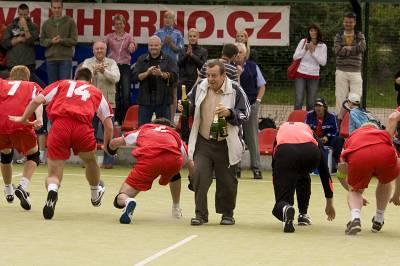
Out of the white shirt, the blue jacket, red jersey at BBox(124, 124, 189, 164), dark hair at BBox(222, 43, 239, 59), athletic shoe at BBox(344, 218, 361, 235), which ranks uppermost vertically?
dark hair at BBox(222, 43, 239, 59)

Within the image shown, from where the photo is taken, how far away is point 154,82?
19.5 m

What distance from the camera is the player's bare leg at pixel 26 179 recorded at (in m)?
13.8

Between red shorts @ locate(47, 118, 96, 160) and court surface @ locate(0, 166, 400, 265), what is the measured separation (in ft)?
2.44

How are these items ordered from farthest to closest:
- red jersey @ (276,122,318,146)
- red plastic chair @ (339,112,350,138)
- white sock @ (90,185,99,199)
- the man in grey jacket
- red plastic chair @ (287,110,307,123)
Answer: red plastic chair @ (287,110,307,123) < red plastic chair @ (339,112,350,138) < white sock @ (90,185,99,199) < the man in grey jacket < red jersey @ (276,122,318,146)

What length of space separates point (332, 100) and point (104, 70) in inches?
175

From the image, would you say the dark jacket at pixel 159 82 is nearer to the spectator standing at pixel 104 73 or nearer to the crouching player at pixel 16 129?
the spectator standing at pixel 104 73

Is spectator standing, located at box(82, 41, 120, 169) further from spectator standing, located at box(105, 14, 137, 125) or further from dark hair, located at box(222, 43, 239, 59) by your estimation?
dark hair, located at box(222, 43, 239, 59)

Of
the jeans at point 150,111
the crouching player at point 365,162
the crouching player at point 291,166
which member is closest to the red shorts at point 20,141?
the crouching player at point 291,166

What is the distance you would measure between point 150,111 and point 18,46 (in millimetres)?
3080

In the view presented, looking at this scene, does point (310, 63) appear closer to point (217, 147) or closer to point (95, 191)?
point (95, 191)

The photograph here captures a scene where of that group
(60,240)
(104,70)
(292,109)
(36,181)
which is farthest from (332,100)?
(60,240)

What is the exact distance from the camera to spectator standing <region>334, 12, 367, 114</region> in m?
20.0

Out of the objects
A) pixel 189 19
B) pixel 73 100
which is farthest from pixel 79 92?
pixel 189 19

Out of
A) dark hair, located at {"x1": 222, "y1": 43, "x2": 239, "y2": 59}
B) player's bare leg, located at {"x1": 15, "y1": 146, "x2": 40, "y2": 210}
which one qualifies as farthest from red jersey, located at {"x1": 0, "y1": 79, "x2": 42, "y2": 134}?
dark hair, located at {"x1": 222, "y1": 43, "x2": 239, "y2": 59}
